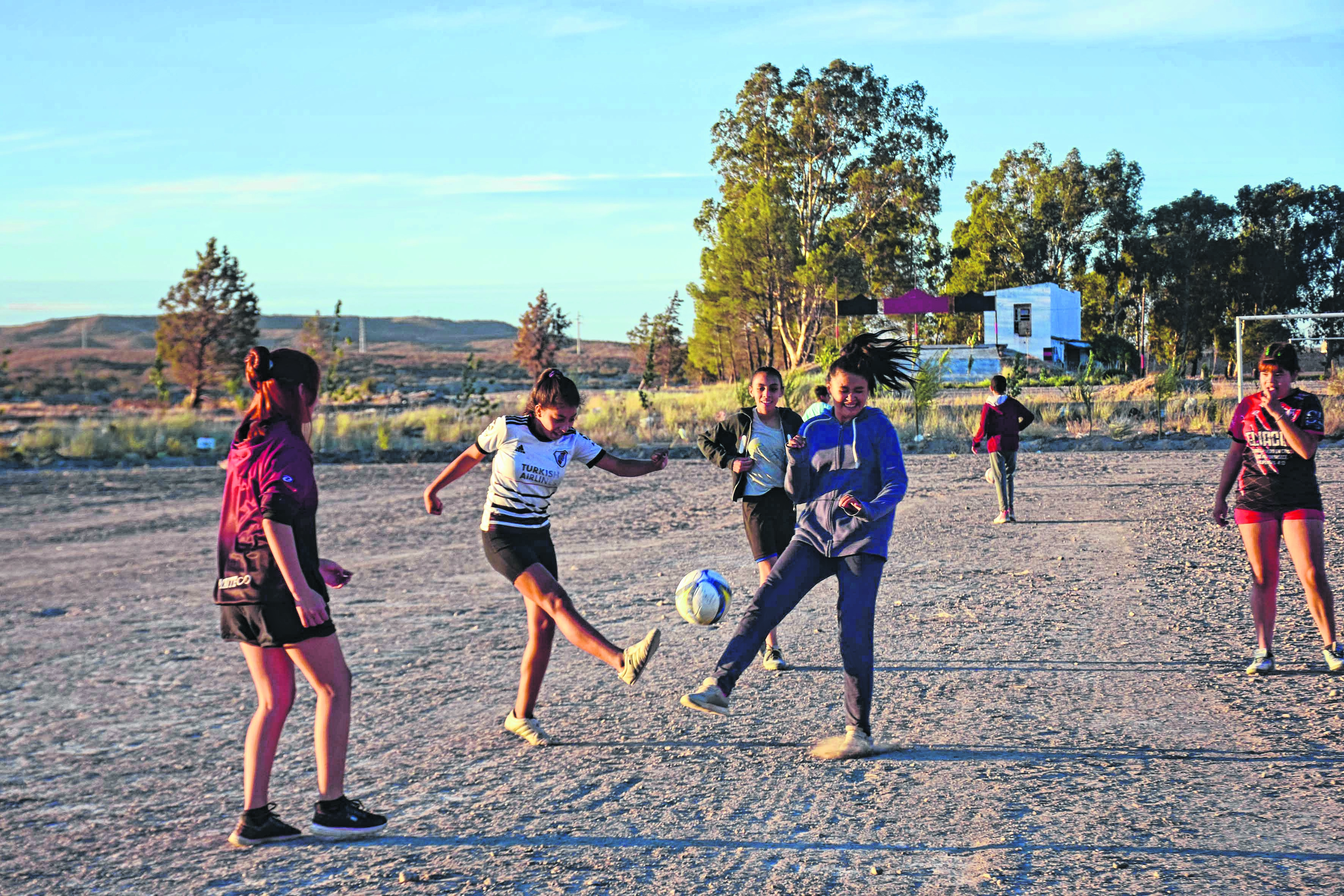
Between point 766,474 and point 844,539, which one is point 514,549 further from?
point 766,474

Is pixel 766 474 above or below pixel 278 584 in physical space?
above

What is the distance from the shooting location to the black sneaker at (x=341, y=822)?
439cm

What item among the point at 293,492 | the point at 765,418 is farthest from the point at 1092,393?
the point at 293,492

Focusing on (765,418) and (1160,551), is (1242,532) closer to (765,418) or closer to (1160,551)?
(765,418)

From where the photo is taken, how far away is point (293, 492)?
13.6 ft

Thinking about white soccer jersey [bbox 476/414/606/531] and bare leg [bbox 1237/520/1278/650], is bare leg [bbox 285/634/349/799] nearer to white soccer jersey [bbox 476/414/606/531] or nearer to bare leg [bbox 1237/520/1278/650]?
white soccer jersey [bbox 476/414/606/531]

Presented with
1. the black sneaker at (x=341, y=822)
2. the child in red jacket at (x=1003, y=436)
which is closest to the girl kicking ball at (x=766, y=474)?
the black sneaker at (x=341, y=822)

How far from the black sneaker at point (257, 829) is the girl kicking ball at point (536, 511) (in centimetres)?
142

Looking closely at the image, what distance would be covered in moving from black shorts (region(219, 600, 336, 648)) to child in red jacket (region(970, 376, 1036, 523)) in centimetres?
987

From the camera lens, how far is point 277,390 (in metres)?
4.20

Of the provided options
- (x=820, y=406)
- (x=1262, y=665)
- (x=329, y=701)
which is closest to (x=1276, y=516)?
(x=1262, y=665)

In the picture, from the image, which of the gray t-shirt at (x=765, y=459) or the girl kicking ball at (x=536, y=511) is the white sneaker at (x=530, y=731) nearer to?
the girl kicking ball at (x=536, y=511)

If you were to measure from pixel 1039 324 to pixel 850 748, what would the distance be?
48164mm

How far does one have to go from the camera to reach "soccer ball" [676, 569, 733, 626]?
6672 mm
